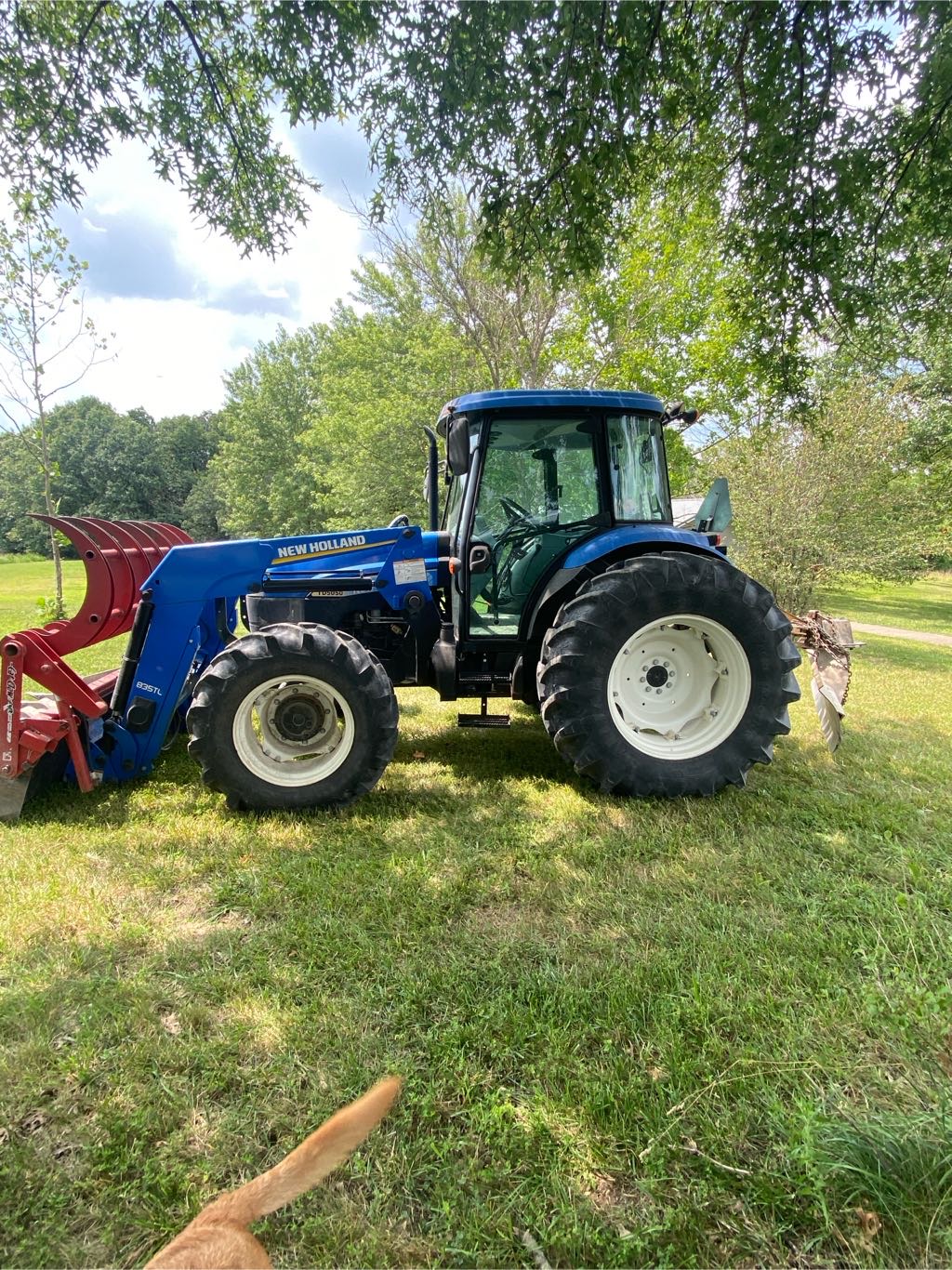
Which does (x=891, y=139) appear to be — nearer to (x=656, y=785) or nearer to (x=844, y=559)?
(x=656, y=785)

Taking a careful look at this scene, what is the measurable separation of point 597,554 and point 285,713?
1942 millimetres

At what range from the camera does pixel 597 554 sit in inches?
135

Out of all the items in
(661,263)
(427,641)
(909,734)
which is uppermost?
(661,263)

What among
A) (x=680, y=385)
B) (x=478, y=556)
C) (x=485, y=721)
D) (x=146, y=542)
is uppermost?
(x=680, y=385)

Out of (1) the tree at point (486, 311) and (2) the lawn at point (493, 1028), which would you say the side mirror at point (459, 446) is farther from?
(1) the tree at point (486, 311)

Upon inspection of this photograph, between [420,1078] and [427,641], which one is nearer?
[420,1078]

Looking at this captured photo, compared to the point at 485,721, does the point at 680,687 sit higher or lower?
higher

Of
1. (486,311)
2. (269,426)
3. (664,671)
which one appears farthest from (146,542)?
(269,426)

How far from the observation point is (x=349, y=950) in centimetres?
206

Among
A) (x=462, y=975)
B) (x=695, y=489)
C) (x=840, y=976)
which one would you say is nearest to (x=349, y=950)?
(x=462, y=975)

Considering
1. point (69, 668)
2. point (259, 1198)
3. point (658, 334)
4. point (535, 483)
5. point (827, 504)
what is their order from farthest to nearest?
1. point (658, 334)
2. point (827, 504)
3. point (535, 483)
4. point (69, 668)
5. point (259, 1198)

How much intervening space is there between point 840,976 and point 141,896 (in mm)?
2569

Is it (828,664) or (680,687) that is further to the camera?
(828,664)

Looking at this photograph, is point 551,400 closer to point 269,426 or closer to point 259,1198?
point 259,1198
